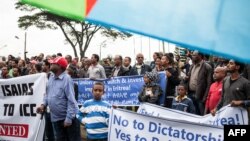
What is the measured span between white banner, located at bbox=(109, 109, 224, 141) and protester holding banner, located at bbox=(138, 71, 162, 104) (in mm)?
1844

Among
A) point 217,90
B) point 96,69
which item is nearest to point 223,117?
point 217,90

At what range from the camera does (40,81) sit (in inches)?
293

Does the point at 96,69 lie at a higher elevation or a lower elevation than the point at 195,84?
higher

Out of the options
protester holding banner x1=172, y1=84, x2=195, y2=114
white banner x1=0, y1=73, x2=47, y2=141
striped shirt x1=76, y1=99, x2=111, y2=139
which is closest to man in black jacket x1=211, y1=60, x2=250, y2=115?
protester holding banner x1=172, y1=84, x2=195, y2=114

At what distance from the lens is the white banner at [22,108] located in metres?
7.38

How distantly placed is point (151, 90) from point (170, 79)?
19.9 inches

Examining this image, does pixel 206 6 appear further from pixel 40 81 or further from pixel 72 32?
pixel 72 32

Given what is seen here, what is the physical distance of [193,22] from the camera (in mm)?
1246

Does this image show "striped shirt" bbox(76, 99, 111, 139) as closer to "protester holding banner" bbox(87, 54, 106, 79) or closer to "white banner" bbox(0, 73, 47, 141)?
"white banner" bbox(0, 73, 47, 141)

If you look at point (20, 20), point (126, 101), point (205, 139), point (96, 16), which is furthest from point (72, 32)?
point (96, 16)

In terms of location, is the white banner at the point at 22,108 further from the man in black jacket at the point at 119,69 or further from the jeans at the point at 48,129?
the man in black jacket at the point at 119,69

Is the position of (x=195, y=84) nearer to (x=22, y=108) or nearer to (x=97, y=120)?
(x=97, y=120)

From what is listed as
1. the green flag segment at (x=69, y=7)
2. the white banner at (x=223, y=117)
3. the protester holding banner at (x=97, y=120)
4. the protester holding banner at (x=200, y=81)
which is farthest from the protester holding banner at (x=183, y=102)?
the green flag segment at (x=69, y=7)

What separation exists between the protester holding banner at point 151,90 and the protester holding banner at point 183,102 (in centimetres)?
47
